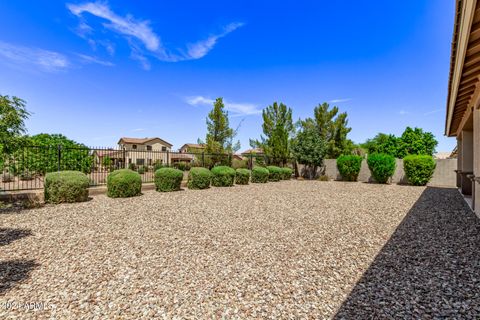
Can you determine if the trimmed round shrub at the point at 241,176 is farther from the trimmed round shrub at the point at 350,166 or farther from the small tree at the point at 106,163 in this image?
the trimmed round shrub at the point at 350,166

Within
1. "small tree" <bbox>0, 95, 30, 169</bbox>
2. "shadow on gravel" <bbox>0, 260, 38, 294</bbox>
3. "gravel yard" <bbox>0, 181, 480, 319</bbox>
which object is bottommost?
"gravel yard" <bbox>0, 181, 480, 319</bbox>

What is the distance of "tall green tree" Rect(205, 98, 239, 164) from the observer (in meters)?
15.6

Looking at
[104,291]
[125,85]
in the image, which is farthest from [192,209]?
[125,85]

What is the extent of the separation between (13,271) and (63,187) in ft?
16.9

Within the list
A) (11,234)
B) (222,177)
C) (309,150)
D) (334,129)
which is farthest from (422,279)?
(334,129)

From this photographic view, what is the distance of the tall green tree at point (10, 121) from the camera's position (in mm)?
5664

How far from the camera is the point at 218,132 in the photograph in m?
16.0

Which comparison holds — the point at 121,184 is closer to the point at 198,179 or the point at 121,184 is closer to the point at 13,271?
the point at 198,179

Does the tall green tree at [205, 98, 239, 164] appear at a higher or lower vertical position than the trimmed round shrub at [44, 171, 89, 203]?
higher

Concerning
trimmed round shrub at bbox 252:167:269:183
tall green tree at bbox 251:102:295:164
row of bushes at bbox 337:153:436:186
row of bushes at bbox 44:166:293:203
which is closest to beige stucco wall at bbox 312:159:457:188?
row of bushes at bbox 337:153:436:186

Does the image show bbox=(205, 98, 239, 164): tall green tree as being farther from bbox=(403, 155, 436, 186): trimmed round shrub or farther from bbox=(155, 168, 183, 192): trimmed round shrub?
bbox=(403, 155, 436, 186): trimmed round shrub

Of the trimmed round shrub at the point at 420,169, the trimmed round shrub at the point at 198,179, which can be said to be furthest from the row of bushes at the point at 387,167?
the trimmed round shrub at the point at 198,179

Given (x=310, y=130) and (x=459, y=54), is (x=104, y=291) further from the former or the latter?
(x=310, y=130)

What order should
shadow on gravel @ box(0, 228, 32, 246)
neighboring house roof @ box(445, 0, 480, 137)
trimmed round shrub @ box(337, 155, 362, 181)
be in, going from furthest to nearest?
trimmed round shrub @ box(337, 155, 362, 181), shadow on gravel @ box(0, 228, 32, 246), neighboring house roof @ box(445, 0, 480, 137)
